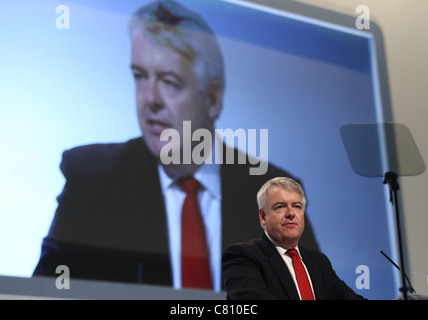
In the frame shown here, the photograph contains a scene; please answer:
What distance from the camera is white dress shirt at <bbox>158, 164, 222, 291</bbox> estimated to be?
117 inches

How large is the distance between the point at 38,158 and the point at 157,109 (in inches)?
26.9

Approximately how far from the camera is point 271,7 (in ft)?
11.7

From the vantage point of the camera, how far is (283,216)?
198 cm

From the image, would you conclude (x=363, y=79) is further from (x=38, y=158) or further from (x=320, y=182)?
(x=38, y=158)

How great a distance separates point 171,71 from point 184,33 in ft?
0.83

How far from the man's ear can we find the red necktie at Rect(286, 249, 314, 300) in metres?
1.38

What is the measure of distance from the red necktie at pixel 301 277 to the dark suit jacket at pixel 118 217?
3.49ft

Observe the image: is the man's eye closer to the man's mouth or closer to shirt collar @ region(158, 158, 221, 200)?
the man's mouth

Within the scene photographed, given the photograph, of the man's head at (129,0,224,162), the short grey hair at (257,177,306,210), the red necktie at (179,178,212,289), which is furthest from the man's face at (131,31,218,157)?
the short grey hair at (257,177,306,210)

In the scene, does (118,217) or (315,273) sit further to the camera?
(118,217)

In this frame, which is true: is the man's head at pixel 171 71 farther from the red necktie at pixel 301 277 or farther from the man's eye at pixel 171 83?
the red necktie at pixel 301 277

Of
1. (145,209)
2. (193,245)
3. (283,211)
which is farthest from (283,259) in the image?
(145,209)

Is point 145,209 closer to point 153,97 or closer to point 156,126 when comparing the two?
point 156,126

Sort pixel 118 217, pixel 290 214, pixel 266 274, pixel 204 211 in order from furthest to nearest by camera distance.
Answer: pixel 204 211, pixel 118 217, pixel 290 214, pixel 266 274
